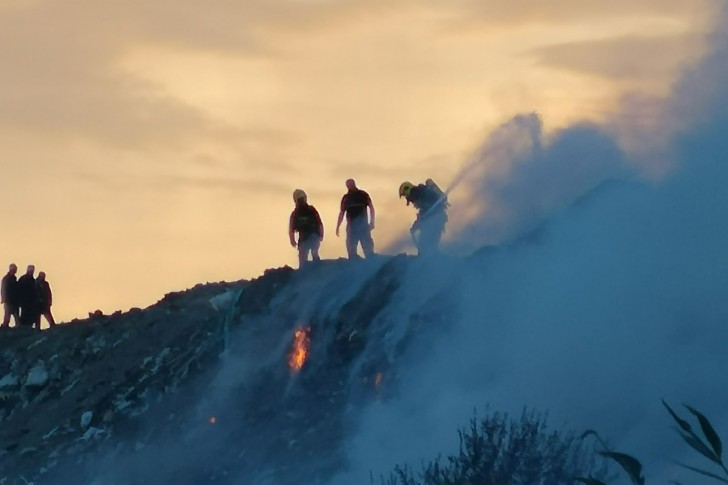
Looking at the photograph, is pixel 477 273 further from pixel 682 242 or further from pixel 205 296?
pixel 205 296

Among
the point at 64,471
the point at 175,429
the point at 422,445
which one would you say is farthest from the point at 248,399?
the point at 422,445

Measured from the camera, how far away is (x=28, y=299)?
34.7 meters

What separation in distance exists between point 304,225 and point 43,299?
9399mm

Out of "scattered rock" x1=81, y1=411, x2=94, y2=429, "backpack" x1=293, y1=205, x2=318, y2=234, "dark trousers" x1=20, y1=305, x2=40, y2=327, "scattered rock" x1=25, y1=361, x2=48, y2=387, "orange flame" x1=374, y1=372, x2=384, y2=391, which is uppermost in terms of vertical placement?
"dark trousers" x1=20, y1=305, x2=40, y2=327

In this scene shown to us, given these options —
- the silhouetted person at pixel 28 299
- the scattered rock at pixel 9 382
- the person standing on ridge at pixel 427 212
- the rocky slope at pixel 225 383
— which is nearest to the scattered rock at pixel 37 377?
the rocky slope at pixel 225 383

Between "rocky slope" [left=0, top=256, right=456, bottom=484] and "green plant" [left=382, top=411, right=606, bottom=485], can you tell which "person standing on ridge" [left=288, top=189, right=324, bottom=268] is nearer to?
"rocky slope" [left=0, top=256, right=456, bottom=484]

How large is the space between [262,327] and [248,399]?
195cm

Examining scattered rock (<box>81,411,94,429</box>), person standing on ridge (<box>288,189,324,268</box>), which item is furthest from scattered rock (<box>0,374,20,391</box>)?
person standing on ridge (<box>288,189,324,268</box>)

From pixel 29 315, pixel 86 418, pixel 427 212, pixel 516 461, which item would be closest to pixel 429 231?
pixel 427 212

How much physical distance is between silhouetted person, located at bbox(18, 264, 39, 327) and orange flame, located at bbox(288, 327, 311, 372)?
9.14m

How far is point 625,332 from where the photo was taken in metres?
22.4

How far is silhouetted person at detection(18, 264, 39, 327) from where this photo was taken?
34000 millimetres

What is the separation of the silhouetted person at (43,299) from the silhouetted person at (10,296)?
1.30 ft

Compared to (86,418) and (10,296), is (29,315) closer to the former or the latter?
(10,296)
